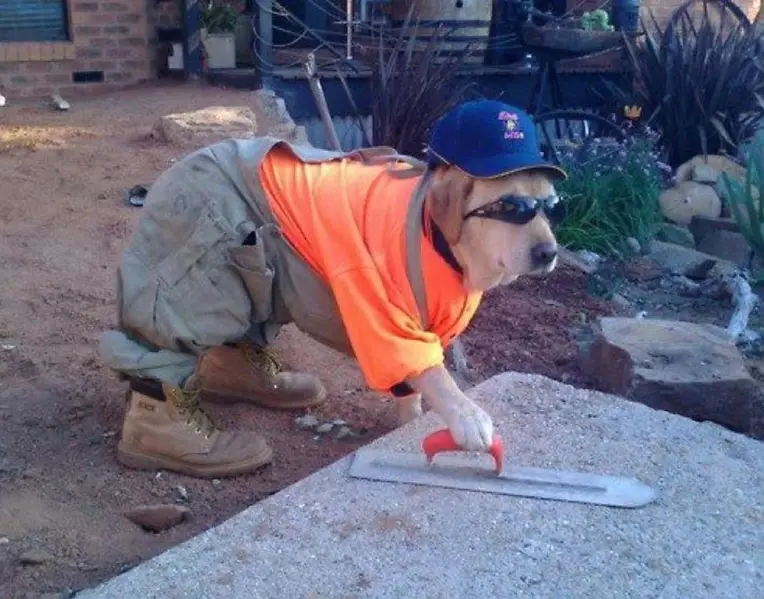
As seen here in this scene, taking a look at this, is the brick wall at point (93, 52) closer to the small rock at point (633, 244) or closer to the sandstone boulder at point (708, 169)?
the sandstone boulder at point (708, 169)

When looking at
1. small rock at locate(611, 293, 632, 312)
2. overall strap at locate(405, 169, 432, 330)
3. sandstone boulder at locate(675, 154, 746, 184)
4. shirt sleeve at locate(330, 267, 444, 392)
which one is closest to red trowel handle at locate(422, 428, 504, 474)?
shirt sleeve at locate(330, 267, 444, 392)

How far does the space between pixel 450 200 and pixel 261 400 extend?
1218mm

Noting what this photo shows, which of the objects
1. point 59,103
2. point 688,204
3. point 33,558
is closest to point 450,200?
point 33,558

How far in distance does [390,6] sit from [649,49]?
7.30 feet

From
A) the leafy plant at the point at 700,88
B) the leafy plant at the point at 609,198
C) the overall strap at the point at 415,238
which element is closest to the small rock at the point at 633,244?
the leafy plant at the point at 609,198

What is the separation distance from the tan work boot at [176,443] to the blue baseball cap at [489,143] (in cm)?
105

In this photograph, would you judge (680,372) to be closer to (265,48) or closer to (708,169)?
(708,169)

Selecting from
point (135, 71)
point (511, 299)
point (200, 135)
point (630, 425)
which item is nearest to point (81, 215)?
point (200, 135)

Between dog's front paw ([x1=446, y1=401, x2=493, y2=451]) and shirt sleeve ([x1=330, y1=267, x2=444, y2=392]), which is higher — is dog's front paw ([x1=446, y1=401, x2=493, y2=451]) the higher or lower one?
the lower one

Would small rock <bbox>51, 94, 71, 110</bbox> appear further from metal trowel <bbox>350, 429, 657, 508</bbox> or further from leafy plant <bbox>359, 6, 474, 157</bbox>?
metal trowel <bbox>350, 429, 657, 508</bbox>

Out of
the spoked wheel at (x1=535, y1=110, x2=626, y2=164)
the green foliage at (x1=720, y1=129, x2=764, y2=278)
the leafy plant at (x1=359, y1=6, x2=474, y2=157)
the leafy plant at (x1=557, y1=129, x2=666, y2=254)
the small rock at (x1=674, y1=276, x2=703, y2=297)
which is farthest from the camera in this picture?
the spoked wheel at (x1=535, y1=110, x2=626, y2=164)

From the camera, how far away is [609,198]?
6.19 meters

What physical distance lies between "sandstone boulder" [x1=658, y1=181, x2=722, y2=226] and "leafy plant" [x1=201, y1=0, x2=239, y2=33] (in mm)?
3488

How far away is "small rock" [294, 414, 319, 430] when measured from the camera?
3.42 meters
